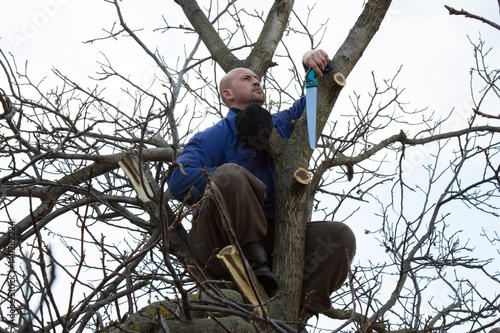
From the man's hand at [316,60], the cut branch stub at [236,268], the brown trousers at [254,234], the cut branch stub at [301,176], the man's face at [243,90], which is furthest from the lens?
the man's face at [243,90]

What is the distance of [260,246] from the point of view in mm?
3043

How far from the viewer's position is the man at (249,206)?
294cm

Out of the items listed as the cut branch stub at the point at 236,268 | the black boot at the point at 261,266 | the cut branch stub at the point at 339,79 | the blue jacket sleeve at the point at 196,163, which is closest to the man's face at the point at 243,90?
the blue jacket sleeve at the point at 196,163

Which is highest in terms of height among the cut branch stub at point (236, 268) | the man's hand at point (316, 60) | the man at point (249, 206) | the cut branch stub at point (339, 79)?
the man's hand at point (316, 60)

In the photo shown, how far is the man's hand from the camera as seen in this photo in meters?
3.51

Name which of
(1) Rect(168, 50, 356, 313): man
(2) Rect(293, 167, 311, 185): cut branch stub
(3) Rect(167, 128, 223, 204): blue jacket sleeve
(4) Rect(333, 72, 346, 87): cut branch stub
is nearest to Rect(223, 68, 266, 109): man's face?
(1) Rect(168, 50, 356, 313): man

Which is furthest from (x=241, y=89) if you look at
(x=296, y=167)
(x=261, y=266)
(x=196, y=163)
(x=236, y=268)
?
(x=236, y=268)

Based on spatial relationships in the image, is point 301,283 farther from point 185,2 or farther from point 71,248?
point 185,2

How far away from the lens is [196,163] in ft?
10.8

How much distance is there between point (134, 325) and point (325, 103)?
6.14 feet

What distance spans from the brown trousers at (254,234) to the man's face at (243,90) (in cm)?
102

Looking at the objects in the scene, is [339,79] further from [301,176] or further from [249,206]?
[249,206]

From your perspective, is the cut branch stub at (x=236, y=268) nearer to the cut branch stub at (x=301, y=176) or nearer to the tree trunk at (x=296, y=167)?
the tree trunk at (x=296, y=167)

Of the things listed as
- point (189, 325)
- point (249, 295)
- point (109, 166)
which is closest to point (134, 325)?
point (189, 325)
